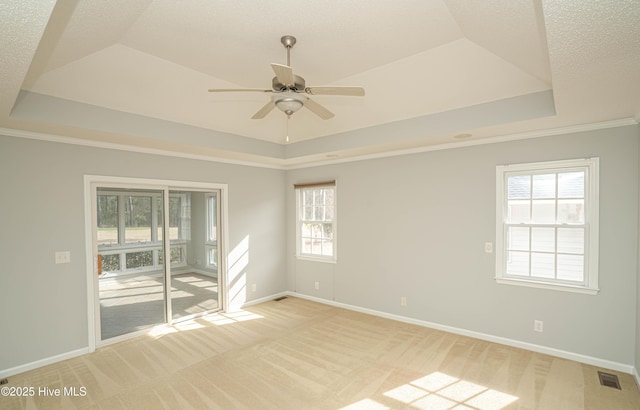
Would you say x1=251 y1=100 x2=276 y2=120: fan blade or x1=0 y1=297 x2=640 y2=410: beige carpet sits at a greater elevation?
x1=251 y1=100 x2=276 y2=120: fan blade

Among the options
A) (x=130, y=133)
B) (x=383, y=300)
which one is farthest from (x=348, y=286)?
(x=130, y=133)

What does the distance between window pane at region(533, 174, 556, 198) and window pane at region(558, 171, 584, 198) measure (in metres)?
0.06

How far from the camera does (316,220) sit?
18.4ft

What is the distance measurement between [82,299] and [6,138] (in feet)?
6.19

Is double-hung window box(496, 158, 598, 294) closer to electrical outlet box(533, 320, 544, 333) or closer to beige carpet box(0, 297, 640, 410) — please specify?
electrical outlet box(533, 320, 544, 333)

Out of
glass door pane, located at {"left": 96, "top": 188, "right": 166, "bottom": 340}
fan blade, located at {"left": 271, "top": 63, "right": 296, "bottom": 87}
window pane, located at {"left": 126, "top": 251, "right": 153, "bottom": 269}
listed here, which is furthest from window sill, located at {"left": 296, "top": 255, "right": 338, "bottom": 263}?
fan blade, located at {"left": 271, "top": 63, "right": 296, "bottom": 87}

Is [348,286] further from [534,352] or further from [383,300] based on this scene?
[534,352]

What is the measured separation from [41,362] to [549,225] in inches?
227

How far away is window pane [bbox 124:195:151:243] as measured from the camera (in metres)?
4.04

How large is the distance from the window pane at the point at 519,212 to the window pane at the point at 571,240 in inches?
13.7

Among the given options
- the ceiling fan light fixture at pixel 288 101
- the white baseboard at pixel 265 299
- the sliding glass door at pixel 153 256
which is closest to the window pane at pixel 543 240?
the ceiling fan light fixture at pixel 288 101

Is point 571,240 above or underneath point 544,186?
underneath

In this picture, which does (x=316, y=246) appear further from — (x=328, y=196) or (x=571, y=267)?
(x=571, y=267)

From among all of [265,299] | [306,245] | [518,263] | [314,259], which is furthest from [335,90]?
[265,299]
